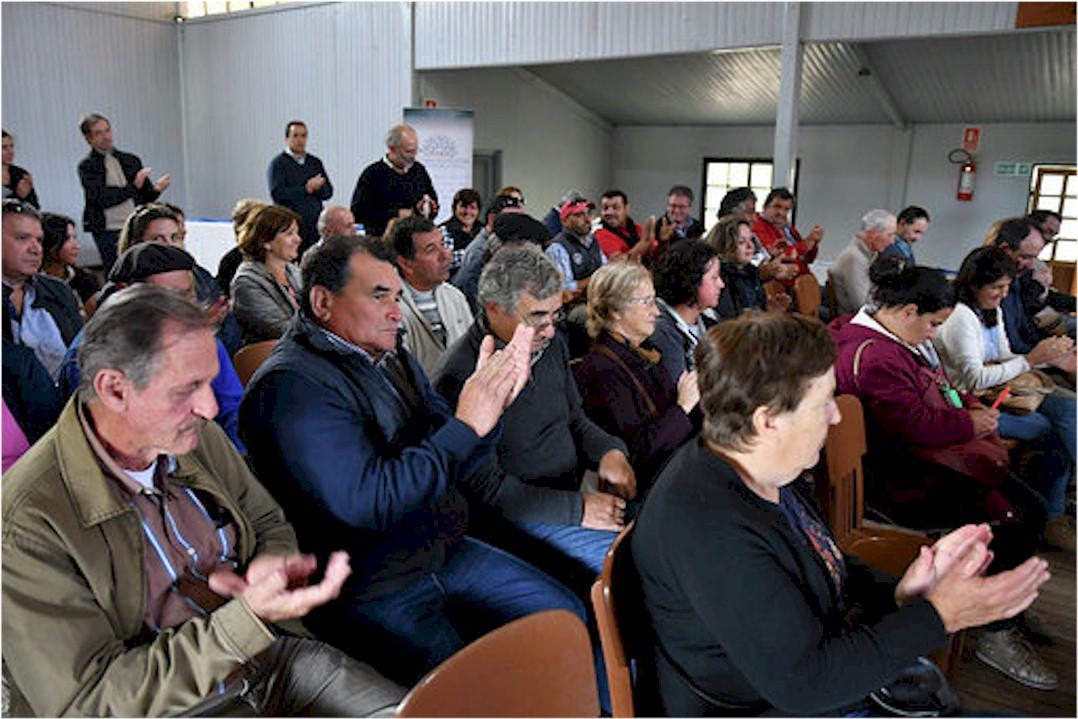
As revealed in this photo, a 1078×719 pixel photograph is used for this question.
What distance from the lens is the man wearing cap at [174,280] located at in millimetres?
2273

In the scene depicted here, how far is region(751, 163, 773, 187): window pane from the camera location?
10.5 m

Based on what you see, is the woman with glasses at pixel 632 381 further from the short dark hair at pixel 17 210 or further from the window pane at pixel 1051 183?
the window pane at pixel 1051 183

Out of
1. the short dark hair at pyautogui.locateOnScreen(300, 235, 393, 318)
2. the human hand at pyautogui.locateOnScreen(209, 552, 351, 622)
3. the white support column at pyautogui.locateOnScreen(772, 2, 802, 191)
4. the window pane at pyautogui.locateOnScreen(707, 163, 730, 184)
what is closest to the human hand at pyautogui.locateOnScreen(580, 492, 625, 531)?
the short dark hair at pyautogui.locateOnScreen(300, 235, 393, 318)

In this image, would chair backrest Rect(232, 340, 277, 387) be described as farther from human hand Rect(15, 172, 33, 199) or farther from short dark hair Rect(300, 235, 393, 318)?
human hand Rect(15, 172, 33, 199)

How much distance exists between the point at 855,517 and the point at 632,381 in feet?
2.45

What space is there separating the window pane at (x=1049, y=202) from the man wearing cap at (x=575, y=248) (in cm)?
663

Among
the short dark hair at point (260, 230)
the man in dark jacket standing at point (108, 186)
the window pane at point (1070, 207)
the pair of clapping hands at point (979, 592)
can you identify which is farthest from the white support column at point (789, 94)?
the pair of clapping hands at point (979, 592)

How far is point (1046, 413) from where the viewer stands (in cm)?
308

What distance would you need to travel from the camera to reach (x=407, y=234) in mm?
2949

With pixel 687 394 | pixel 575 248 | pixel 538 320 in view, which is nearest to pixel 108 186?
pixel 575 248

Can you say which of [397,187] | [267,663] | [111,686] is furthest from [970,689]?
[397,187]

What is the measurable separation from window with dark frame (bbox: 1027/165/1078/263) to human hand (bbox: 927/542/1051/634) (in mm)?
8967

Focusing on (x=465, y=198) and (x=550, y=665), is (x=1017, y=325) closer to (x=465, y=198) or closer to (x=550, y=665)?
(x=465, y=198)

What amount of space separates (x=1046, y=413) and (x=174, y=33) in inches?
427
